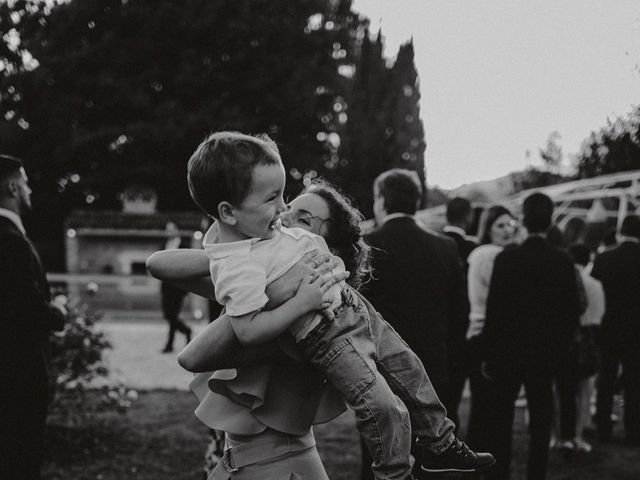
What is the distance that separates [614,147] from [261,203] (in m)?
2.27

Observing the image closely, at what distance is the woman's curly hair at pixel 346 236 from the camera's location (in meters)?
2.44

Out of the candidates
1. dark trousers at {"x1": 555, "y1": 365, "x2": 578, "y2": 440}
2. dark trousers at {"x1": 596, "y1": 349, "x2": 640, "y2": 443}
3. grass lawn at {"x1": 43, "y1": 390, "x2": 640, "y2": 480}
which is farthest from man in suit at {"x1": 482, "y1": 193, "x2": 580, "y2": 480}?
dark trousers at {"x1": 596, "y1": 349, "x2": 640, "y2": 443}

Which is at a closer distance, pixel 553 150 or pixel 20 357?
pixel 20 357

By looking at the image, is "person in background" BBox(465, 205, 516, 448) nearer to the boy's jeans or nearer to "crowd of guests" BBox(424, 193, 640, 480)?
"crowd of guests" BBox(424, 193, 640, 480)

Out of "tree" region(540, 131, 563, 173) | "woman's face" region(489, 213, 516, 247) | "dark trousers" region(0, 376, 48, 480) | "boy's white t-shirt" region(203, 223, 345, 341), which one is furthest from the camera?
"woman's face" region(489, 213, 516, 247)

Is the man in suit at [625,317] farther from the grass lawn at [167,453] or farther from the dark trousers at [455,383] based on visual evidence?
the dark trousers at [455,383]

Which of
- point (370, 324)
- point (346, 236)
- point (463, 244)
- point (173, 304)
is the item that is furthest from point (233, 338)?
point (173, 304)

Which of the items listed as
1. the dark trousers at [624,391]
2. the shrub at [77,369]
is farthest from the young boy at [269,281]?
the dark trousers at [624,391]

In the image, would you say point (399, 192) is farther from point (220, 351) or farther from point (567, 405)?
point (567, 405)

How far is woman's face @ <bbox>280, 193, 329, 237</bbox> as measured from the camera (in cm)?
251

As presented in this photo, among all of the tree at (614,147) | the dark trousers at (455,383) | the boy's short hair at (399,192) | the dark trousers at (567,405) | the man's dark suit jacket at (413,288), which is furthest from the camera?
the dark trousers at (567,405)

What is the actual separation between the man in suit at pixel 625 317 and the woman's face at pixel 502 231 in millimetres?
1933

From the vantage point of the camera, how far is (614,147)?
3.35m

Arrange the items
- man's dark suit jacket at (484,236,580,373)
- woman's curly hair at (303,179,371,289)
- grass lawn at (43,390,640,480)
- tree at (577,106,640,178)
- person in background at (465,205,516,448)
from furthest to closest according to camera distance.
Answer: grass lawn at (43,390,640,480)
person in background at (465,205,516,448)
man's dark suit jacket at (484,236,580,373)
tree at (577,106,640,178)
woman's curly hair at (303,179,371,289)
